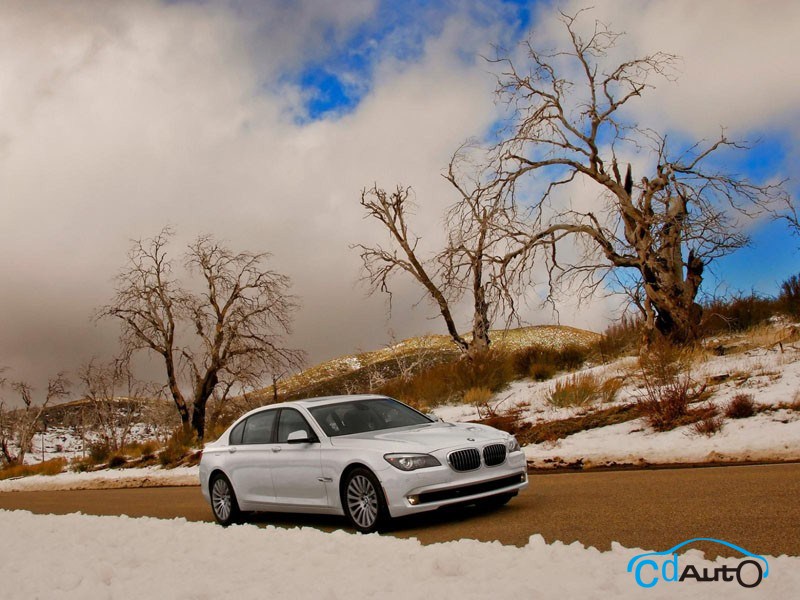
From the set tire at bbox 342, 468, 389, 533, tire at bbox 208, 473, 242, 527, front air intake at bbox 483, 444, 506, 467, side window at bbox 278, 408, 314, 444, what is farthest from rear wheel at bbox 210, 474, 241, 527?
front air intake at bbox 483, 444, 506, 467

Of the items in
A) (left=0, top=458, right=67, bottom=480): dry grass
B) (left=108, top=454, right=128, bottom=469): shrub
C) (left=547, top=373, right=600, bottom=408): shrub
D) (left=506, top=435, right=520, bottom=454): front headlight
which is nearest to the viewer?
(left=506, top=435, right=520, bottom=454): front headlight

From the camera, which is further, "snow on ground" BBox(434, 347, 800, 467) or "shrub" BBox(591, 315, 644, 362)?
"shrub" BBox(591, 315, 644, 362)

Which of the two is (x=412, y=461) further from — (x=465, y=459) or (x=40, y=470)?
(x=40, y=470)

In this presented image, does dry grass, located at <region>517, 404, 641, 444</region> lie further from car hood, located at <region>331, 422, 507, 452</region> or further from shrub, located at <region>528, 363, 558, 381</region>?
shrub, located at <region>528, 363, 558, 381</region>

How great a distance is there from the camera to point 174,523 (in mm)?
10102

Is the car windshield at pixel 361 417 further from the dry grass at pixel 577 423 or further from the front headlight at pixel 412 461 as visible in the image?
the dry grass at pixel 577 423

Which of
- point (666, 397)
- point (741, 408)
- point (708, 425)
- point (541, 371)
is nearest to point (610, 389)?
point (666, 397)

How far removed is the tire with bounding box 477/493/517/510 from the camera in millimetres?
9391

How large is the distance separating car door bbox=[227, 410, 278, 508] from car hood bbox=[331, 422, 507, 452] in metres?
1.45

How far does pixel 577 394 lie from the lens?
18.8 metres

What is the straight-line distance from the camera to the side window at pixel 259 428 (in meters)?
11.2

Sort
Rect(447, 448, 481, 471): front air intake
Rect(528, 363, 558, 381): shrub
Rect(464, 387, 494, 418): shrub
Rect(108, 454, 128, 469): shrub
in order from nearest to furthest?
1. Rect(447, 448, 481, 471): front air intake
2. Rect(464, 387, 494, 418): shrub
3. Rect(528, 363, 558, 381): shrub
4. Rect(108, 454, 128, 469): shrub

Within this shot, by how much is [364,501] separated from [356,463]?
0.43 m

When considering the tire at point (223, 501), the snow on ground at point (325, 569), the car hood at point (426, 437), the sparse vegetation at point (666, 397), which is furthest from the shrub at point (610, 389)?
the snow on ground at point (325, 569)
